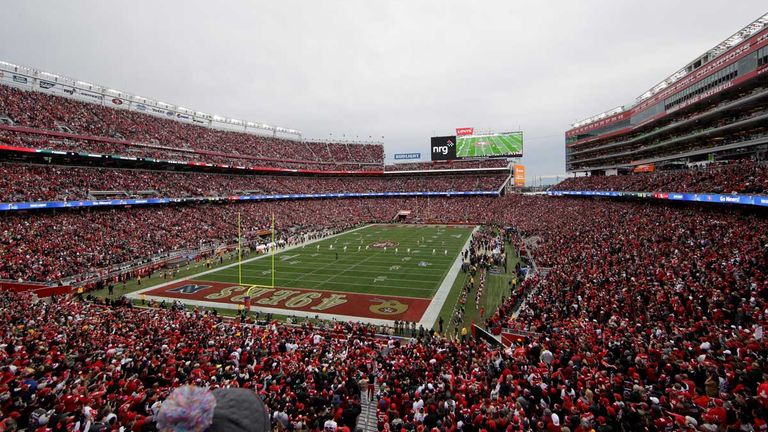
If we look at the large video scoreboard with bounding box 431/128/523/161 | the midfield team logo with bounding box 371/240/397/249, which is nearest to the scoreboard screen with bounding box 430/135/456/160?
the large video scoreboard with bounding box 431/128/523/161

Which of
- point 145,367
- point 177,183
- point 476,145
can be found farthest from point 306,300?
point 476,145

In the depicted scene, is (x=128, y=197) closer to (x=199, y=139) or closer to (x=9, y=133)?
(x=9, y=133)

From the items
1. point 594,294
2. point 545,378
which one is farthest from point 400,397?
point 594,294

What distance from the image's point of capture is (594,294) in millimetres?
15906

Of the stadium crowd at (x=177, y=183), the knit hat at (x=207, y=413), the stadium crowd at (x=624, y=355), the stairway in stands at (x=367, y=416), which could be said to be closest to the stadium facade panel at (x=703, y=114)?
the stadium crowd at (x=624, y=355)

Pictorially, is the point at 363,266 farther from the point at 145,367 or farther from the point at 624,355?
the point at 624,355

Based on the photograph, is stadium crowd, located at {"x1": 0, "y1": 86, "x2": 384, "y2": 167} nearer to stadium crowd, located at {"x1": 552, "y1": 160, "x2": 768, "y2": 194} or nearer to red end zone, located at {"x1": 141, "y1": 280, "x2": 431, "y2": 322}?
red end zone, located at {"x1": 141, "y1": 280, "x2": 431, "y2": 322}

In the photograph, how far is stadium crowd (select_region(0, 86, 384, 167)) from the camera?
37438 millimetres

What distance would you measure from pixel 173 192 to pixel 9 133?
14268 mm

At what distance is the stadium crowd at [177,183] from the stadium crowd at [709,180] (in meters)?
30.9

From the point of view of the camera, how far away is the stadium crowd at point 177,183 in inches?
1255

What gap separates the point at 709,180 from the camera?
1030 inches

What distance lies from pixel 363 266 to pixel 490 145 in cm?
4684

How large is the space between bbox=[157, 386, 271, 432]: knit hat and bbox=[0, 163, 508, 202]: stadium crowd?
1517 inches
